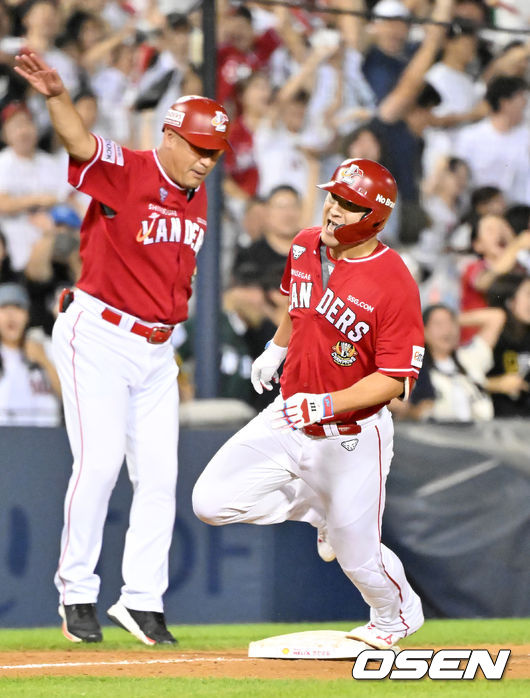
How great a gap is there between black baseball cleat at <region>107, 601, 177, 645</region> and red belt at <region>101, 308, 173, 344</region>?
130 centimetres

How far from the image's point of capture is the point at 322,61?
8.48 meters

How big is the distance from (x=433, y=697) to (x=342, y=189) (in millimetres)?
2086

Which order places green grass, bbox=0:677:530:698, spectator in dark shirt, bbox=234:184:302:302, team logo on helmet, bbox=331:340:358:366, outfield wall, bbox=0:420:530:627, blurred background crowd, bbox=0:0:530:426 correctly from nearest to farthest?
green grass, bbox=0:677:530:698
team logo on helmet, bbox=331:340:358:366
outfield wall, bbox=0:420:530:627
blurred background crowd, bbox=0:0:530:426
spectator in dark shirt, bbox=234:184:302:302

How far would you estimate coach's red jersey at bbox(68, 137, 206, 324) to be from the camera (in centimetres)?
534

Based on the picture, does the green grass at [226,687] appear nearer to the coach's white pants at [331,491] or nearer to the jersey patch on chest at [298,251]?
the coach's white pants at [331,491]

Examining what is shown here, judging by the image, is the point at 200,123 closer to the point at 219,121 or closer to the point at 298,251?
the point at 219,121

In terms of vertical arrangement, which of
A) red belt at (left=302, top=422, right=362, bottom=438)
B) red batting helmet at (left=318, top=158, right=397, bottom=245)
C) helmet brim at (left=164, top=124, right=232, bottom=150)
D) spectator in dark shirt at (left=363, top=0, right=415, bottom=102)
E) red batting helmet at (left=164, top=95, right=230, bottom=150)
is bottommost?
red belt at (left=302, top=422, right=362, bottom=438)

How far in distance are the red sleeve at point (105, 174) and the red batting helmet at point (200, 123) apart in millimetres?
275

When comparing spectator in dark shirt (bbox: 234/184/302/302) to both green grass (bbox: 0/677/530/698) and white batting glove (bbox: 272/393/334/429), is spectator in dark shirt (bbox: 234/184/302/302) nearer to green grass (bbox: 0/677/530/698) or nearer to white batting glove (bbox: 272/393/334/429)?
white batting glove (bbox: 272/393/334/429)

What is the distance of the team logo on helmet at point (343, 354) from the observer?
16.0 ft

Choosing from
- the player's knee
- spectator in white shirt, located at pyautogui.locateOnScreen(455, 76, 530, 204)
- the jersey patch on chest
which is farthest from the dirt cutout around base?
spectator in white shirt, located at pyautogui.locateOnScreen(455, 76, 530, 204)

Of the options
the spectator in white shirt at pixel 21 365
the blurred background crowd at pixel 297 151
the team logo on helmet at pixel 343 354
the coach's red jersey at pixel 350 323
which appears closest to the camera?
the coach's red jersey at pixel 350 323

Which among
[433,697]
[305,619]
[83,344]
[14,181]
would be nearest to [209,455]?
[305,619]

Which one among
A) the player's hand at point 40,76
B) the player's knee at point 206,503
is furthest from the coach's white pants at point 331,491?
the player's hand at point 40,76
